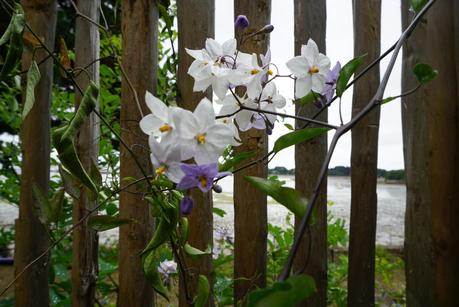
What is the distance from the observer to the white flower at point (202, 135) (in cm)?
36

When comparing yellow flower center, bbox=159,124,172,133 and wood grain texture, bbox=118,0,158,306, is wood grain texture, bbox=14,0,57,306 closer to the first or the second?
wood grain texture, bbox=118,0,158,306

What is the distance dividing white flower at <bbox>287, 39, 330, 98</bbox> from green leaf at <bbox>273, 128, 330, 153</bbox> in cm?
11

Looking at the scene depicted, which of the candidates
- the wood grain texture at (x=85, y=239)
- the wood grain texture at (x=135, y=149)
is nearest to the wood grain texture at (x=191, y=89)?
the wood grain texture at (x=135, y=149)

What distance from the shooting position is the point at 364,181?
3.86 feet

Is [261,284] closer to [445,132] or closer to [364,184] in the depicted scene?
[364,184]

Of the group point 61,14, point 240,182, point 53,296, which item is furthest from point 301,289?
point 61,14

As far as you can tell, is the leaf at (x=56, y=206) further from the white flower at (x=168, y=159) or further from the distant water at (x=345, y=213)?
the distant water at (x=345, y=213)

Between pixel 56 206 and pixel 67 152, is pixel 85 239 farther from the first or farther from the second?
pixel 67 152

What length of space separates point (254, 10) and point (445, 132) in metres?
0.69

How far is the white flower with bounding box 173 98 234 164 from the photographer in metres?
0.36

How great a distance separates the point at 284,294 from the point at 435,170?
1094 millimetres

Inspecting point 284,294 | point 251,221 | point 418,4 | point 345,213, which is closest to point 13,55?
point 284,294

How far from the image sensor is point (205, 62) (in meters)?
0.52

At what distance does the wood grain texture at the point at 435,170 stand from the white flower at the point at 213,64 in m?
0.88
